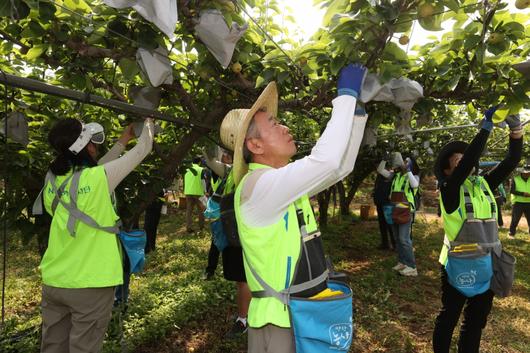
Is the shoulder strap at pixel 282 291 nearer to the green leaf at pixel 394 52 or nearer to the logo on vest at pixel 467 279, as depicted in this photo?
the green leaf at pixel 394 52

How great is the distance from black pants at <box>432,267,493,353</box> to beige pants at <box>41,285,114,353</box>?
2334 millimetres

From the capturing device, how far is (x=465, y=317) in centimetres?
280

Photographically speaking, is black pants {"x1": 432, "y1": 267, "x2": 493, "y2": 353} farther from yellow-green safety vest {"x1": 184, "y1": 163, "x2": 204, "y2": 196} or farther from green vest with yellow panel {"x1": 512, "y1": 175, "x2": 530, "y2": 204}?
green vest with yellow panel {"x1": 512, "y1": 175, "x2": 530, "y2": 204}

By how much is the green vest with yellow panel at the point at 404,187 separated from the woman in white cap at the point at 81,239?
4.87 m

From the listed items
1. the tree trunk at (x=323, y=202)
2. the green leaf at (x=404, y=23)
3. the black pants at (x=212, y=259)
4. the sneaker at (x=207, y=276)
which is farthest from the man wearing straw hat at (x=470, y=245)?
the tree trunk at (x=323, y=202)

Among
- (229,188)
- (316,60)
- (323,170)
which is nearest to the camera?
(323,170)

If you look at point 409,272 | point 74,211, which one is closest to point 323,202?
point 409,272

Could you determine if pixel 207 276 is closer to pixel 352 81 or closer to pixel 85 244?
pixel 85 244

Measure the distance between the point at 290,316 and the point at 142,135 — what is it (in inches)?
58.0

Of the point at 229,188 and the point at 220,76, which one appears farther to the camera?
the point at 229,188

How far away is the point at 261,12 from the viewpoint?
2701 mm

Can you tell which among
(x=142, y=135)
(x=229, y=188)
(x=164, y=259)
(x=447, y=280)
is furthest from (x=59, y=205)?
(x=164, y=259)

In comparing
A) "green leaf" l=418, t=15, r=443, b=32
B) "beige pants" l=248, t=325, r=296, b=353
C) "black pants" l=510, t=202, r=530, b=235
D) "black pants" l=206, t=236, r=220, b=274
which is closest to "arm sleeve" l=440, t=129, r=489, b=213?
"green leaf" l=418, t=15, r=443, b=32

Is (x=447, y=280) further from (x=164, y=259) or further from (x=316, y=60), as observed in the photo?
(x=164, y=259)
